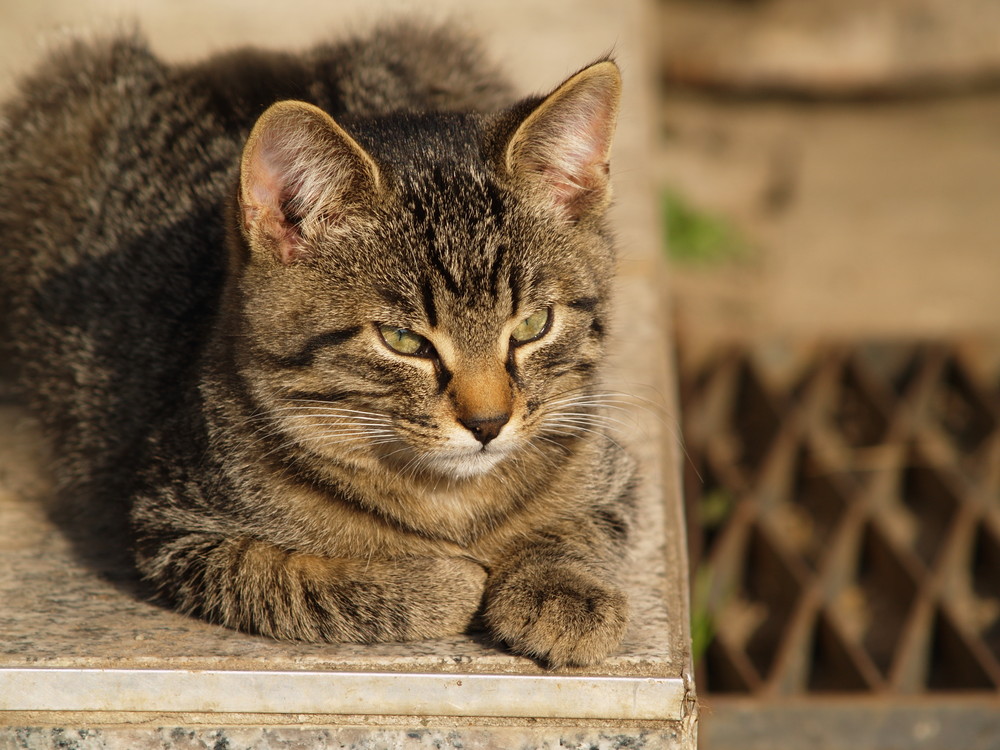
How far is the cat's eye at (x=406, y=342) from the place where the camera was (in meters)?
2.23

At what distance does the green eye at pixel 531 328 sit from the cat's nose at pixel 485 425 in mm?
183

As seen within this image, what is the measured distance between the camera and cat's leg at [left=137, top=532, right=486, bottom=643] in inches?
88.0

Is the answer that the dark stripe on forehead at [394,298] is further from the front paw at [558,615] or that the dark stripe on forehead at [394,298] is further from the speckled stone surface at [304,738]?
the speckled stone surface at [304,738]

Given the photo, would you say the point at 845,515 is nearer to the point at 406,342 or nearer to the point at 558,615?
the point at 558,615

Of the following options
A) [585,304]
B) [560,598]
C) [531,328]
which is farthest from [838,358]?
[560,598]

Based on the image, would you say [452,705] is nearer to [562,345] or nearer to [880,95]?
[562,345]

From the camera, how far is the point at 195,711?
218cm

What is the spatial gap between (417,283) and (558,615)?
67cm

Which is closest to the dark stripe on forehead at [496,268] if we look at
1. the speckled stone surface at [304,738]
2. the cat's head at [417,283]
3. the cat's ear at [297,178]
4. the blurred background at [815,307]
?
the cat's head at [417,283]

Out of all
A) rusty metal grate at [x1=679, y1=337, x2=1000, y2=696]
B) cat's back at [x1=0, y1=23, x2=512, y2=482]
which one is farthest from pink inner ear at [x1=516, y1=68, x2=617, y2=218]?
rusty metal grate at [x1=679, y1=337, x2=1000, y2=696]

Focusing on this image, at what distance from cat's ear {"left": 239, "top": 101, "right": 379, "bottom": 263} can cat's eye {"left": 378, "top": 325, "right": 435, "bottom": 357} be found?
0.81ft

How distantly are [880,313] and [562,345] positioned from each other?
351 centimetres

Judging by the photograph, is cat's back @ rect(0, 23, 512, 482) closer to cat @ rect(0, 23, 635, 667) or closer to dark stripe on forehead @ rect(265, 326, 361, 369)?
cat @ rect(0, 23, 635, 667)

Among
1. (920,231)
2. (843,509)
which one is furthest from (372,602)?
(920,231)
